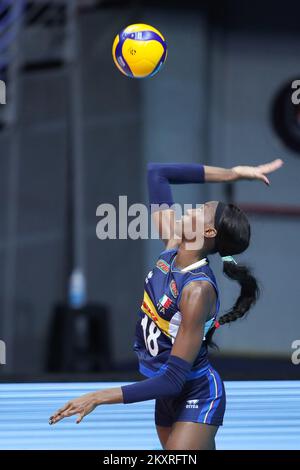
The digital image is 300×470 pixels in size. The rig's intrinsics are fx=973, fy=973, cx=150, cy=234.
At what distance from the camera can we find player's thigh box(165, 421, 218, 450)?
3.69 m

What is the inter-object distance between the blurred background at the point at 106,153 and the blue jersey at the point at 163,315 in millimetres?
5354

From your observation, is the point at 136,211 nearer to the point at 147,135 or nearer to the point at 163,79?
the point at 147,135

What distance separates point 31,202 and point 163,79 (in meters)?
2.01

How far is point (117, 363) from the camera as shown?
970cm

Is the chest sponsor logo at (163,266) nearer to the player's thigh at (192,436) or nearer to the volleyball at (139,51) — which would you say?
the player's thigh at (192,436)

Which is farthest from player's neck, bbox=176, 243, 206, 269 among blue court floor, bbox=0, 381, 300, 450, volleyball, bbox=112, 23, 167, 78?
volleyball, bbox=112, 23, 167, 78

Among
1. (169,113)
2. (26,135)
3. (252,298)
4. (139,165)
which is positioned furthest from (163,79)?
(252,298)

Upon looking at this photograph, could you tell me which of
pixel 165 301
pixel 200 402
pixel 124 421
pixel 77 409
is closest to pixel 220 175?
pixel 165 301

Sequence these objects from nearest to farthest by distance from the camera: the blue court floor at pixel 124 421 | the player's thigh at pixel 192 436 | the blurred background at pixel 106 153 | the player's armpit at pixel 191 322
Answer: the player's armpit at pixel 191 322
the player's thigh at pixel 192 436
the blue court floor at pixel 124 421
the blurred background at pixel 106 153

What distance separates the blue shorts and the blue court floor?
1.62ft

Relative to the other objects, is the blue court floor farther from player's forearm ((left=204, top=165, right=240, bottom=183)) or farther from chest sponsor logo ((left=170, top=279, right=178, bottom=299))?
player's forearm ((left=204, top=165, right=240, bottom=183))

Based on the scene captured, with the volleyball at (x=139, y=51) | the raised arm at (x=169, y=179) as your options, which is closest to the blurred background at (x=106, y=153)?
the volleyball at (x=139, y=51)

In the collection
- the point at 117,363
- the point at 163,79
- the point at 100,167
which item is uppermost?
the point at 163,79

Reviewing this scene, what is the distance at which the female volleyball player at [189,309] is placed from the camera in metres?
3.54
